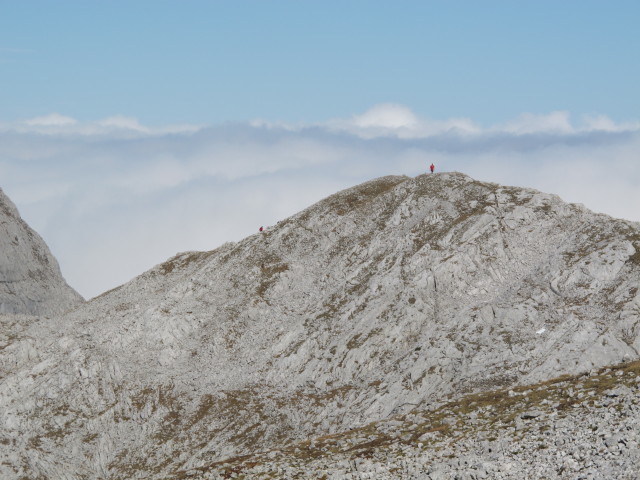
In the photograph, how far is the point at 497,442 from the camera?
6194cm

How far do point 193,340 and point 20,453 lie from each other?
28.9 meters

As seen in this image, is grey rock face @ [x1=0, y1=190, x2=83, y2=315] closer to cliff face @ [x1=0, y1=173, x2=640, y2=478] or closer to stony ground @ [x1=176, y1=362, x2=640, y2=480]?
cliff face @ [x1=0, y1=173, x2=640, y2=478]

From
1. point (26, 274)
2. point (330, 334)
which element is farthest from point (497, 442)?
point (26, 274)

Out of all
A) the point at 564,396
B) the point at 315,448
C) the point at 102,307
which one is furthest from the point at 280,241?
the point at 564,396

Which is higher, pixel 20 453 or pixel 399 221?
pixel 399 221

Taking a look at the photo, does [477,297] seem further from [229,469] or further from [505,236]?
[229,469]

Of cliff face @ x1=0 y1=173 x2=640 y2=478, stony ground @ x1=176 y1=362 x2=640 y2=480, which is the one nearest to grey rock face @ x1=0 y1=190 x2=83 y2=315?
cliff face @ x1=0 y1=173 x2=640 y2=478

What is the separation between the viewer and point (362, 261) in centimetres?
12725

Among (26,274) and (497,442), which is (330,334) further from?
(26,274)

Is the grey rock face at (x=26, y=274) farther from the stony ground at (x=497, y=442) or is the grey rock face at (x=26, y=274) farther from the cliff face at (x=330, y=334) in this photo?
the stony ground at (x=497, y=442)

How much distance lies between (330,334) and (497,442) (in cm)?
5297

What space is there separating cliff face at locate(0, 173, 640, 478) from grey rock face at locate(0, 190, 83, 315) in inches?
1087

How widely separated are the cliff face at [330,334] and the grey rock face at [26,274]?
27616 mm

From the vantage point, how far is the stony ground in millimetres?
55062
